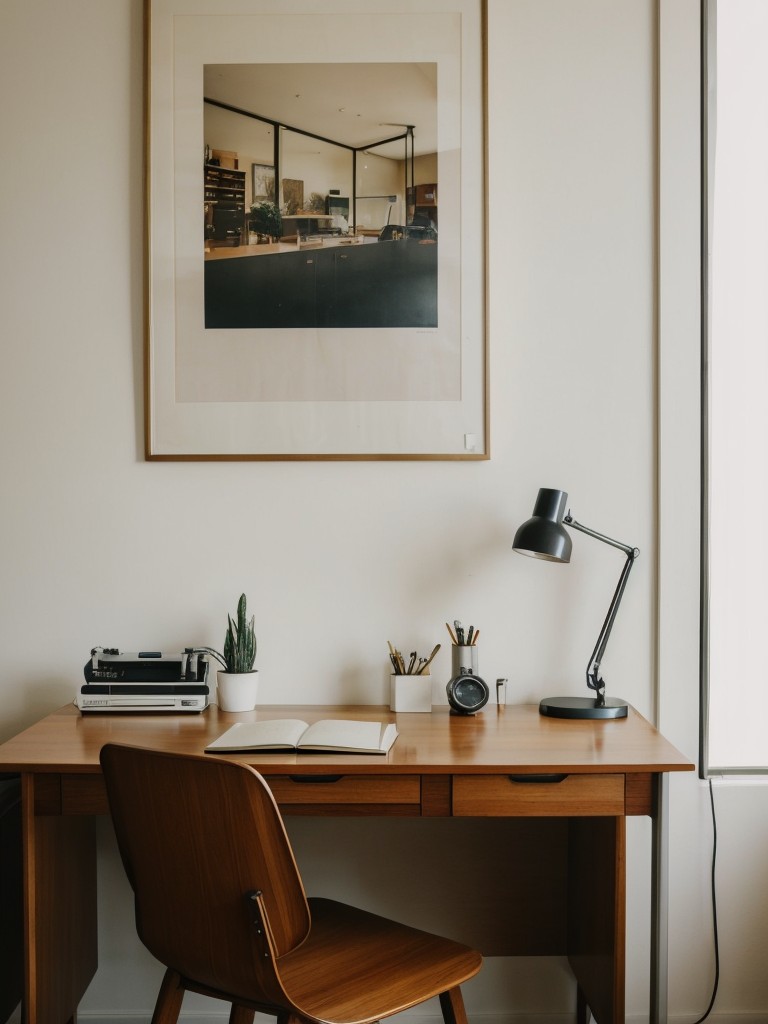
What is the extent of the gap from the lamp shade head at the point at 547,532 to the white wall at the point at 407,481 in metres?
0.19

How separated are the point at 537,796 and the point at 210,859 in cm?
62

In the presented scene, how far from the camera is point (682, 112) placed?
2143 millimetres

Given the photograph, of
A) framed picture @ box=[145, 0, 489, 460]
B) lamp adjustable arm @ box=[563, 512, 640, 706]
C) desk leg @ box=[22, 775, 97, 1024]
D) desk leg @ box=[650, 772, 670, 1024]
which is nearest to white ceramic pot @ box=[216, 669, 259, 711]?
desk leg @ box=[22, 775, 97, 1024]

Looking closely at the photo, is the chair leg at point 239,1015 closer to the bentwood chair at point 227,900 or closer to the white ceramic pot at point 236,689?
the bentwood chair at point 227,900

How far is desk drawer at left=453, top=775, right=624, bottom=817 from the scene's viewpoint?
162 cm

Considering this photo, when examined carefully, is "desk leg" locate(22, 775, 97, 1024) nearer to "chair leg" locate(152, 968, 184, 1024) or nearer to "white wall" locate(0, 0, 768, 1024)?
"white wall" locate(0, 0, 768, 1024)

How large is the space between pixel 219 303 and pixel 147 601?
75cm

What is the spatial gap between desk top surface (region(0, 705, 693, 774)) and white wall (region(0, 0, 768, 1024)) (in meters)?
0.20

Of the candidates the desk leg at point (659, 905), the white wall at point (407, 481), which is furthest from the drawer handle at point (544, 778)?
the white wall at point (407, 481)

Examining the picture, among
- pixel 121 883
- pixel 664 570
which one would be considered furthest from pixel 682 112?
pixel 121 883

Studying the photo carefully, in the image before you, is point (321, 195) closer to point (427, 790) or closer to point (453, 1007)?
point (427, 790)

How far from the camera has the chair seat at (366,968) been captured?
1386mm

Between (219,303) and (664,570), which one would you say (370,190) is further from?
(664,570)

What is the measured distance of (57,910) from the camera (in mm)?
1828
